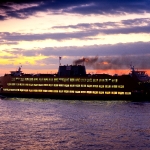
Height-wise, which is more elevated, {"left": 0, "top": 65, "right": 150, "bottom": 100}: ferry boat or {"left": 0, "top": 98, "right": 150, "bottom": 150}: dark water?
{"left": 0, "top": 65, "right": 150, "bottom": 100}: ferry boat

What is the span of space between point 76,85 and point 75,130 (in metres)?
43.2

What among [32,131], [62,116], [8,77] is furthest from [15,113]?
[8,77]

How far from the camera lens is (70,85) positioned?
8200 centimetres

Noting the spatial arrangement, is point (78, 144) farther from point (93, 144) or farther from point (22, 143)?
point (22, 143)

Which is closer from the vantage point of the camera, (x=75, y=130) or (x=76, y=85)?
(x=75, y=130)

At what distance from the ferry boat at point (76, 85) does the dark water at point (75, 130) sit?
2249cm

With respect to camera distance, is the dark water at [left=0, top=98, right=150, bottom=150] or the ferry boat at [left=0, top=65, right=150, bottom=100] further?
the ferry boat at [left=0, top=65, right=150, bottom=100]

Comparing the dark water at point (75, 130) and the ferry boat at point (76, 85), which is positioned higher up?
the ferry boat at point (76, 85)

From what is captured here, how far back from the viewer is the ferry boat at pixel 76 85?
7675 centimetres

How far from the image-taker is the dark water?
3134 centimetres

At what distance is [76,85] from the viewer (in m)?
81.2

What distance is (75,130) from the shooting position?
38219 millimetres

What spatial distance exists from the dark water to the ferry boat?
22493mm

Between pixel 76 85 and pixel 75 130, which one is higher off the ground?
pixel 76 85
